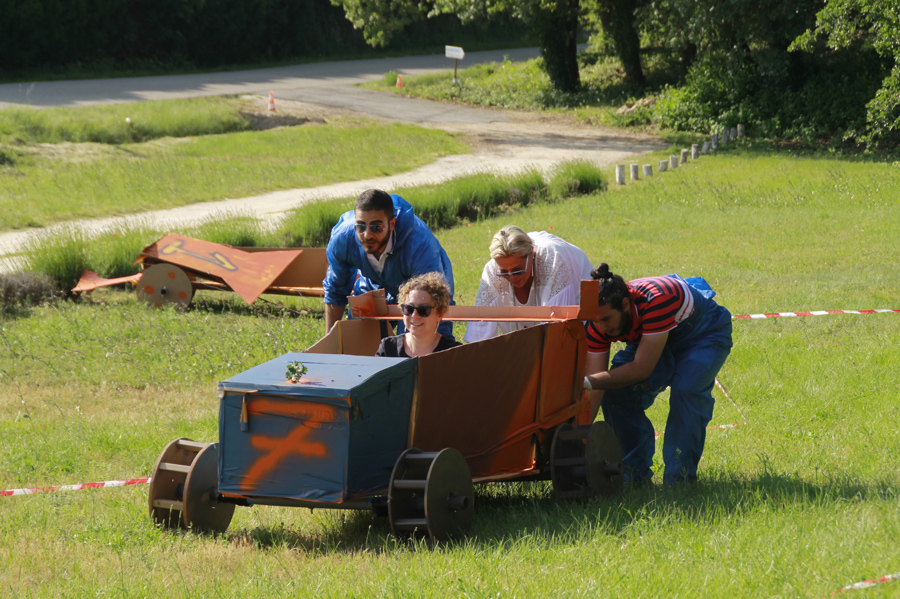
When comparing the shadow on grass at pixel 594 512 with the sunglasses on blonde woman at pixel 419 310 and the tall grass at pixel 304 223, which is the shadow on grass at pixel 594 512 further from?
the tall grass at pixel 304 223

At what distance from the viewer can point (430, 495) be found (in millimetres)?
4312

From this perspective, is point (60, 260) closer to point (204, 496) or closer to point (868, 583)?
point (204, 496)

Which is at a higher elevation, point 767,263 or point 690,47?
point 690,47

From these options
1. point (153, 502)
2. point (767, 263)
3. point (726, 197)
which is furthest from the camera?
point (726, 197)

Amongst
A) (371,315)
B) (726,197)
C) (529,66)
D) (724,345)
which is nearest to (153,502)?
(371,315)

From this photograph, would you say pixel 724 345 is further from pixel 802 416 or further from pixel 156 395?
pixel 156 395

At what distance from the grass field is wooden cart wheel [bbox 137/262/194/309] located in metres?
0.27

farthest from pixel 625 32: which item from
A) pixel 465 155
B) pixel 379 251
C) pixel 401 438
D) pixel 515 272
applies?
pixel 401 438

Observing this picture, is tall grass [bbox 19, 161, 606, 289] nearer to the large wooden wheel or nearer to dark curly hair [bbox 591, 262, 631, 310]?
the large wooden wheel

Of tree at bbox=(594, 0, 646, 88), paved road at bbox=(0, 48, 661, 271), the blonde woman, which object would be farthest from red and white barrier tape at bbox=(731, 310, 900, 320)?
tree at bbox=(594, 0, 646, 88)

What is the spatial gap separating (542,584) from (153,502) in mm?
2215

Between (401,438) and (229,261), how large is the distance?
7.65m

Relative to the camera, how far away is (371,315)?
597 centimetres

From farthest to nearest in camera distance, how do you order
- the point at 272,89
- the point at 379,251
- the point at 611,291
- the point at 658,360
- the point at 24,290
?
the point at 272,89, the point at 24,290, the point at 379,251, the point at 658,360, the point at 611,291
